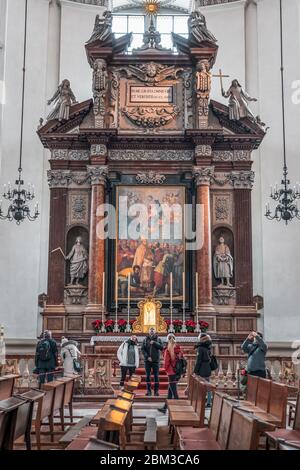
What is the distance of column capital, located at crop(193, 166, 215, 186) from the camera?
18.8 meters

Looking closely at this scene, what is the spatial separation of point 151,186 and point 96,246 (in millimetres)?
2535

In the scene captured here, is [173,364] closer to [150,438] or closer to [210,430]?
[210,430]

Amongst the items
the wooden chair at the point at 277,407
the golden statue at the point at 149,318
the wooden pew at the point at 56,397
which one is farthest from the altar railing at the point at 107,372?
the wooden chair at the point at 277,407

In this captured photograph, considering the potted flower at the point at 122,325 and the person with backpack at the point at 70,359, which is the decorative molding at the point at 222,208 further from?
the person with backpack at the point at 70,359

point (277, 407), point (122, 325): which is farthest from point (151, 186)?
point (277, 407)

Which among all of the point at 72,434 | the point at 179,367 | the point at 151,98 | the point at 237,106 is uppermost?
the point at 151,98

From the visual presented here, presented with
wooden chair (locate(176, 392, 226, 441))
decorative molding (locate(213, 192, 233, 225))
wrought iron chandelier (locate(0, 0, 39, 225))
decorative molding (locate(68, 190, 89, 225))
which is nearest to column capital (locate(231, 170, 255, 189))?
decorative molding (locate(213, 192, 233, 225))

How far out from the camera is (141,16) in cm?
2458

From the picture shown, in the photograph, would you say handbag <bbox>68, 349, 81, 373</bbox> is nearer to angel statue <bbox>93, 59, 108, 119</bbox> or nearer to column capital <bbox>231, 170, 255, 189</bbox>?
column capital <bbox>231, 170, 255, 189</bbox>

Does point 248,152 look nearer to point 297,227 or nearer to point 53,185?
point 297,227

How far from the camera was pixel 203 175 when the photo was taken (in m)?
18.8

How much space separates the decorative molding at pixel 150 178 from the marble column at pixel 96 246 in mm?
1060

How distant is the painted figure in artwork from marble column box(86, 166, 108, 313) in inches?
14.5

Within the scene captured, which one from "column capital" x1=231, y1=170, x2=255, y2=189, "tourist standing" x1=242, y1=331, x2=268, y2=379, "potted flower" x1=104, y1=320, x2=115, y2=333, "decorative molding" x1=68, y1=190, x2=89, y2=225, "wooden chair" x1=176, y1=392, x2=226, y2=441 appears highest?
"column capital" x1=231, y1=170, x2=255, y2=189
